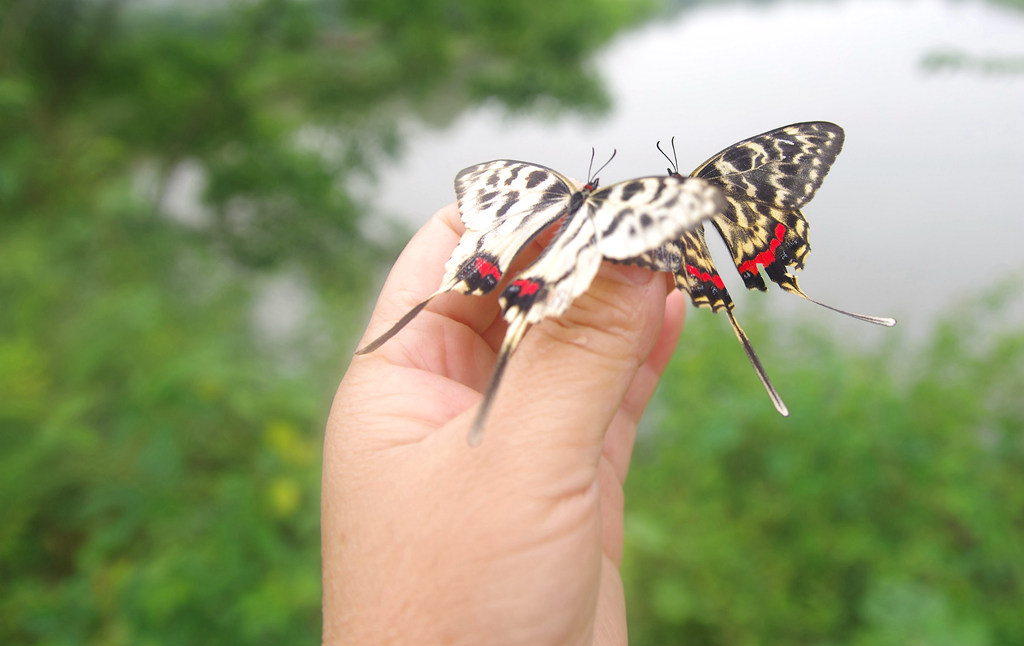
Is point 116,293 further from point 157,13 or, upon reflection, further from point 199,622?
point 157,13

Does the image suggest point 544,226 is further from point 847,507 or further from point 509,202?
point 847,507

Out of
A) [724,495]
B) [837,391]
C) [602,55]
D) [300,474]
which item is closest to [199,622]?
[300,474]

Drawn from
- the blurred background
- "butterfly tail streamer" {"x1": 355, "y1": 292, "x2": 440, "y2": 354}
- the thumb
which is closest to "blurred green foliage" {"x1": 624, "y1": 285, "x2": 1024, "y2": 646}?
the blurred background

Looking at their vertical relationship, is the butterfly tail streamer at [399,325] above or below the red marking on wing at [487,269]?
below

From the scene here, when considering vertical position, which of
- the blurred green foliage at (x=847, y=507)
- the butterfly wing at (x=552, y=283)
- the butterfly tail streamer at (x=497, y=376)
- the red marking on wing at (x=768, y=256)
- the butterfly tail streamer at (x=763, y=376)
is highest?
the butterfly wing at (x=552, y=283)

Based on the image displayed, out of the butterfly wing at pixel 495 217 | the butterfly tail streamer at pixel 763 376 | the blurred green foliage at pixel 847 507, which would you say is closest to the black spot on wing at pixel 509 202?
the butterfly wing at pixel 495 217

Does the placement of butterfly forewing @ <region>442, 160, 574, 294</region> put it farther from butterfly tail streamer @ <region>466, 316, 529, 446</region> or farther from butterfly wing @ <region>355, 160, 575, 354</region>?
butterfly tail streamer @ <region>466, 316, 529, 446</region>

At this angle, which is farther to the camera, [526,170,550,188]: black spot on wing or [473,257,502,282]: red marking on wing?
[526,170,550,188]: black spot on wing

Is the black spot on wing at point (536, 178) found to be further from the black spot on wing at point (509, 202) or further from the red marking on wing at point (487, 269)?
the red marking on wing at point (487, 269)
